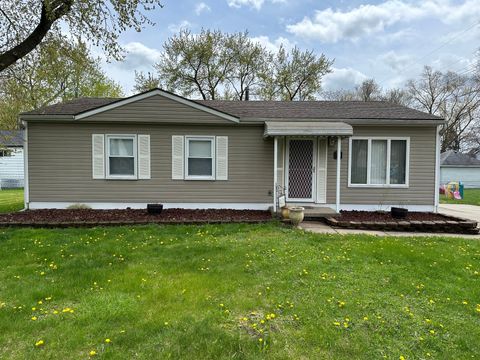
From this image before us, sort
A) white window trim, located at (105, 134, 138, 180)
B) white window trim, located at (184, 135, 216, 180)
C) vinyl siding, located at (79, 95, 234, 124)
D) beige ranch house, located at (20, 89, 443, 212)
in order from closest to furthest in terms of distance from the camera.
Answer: vinyl siding, located at (79, 95, 234, 124) → beige ranch house, located at (20, 89, 443, 212) → white window trim, located at (105, 134, 138, 180) → white window trim, located at (184, 135, 216, 180)

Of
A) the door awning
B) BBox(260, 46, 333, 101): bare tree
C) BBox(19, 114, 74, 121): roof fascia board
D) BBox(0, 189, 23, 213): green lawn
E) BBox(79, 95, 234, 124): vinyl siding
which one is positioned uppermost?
BBox(260, 46, 333, 101): bare tree

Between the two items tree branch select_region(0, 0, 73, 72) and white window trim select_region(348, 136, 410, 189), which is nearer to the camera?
tree branch select_region(0, 0, 73, 72)

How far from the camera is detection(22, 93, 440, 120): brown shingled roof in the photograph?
338 inches

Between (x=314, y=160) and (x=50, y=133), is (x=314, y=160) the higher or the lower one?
the lower one

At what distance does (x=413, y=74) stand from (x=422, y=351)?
3963 centimetres

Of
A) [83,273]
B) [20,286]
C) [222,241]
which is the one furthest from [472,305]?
[20,286]

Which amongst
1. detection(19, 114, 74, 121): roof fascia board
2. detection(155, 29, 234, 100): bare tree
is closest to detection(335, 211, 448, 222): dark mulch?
detection(19, 114, 74, 121): roof fascia board

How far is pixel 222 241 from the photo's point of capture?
219 inches

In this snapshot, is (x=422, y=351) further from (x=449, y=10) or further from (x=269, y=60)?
(x=269, y=60)

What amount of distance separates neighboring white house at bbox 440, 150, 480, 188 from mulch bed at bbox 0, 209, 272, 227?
26181 millimetres

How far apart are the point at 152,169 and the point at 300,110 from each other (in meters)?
5.38

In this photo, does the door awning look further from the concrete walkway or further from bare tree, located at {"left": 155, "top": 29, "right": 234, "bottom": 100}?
bare tree, located at {"left": 155, "top": 29, "right": 234, "bottom": 100}

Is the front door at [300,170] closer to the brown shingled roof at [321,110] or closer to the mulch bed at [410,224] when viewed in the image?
the brown shingled roof at [321,110]

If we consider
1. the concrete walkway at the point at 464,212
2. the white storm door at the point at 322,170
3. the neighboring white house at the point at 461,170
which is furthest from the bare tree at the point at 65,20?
the neighboring white house at the point at 461,170
